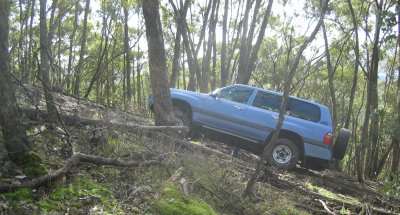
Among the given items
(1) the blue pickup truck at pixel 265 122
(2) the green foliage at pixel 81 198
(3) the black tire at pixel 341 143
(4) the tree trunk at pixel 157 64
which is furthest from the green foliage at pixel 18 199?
(3) the black tire at pixel 341 143

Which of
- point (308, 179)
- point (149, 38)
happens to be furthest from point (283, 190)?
→ point (149, 38)

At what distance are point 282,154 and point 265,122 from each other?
0.85 m

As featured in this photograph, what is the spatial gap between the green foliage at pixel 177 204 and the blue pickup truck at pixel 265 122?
4734 millimetres

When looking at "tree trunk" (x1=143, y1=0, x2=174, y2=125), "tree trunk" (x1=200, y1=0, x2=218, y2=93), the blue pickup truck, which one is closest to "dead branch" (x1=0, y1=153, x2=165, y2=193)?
"tree trunk" (x1=143, y1=0, x2=174, y2=125)

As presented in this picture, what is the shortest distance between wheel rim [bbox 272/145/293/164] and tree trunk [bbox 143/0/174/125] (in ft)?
9.17

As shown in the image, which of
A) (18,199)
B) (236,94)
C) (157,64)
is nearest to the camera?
(18,199)

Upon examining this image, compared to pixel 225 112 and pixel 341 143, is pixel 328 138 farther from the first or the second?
pixel 225 112

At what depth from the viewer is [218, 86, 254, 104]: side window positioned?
34.4 ft

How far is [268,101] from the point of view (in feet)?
34.0

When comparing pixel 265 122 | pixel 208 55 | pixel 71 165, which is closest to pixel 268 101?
pixel 265 122

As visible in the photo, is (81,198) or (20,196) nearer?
(20,196)

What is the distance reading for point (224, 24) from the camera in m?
20.3

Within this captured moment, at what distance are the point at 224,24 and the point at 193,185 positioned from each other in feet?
50.0

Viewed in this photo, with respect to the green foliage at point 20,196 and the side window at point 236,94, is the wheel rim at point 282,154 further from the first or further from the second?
the green foliage at point 20,196
